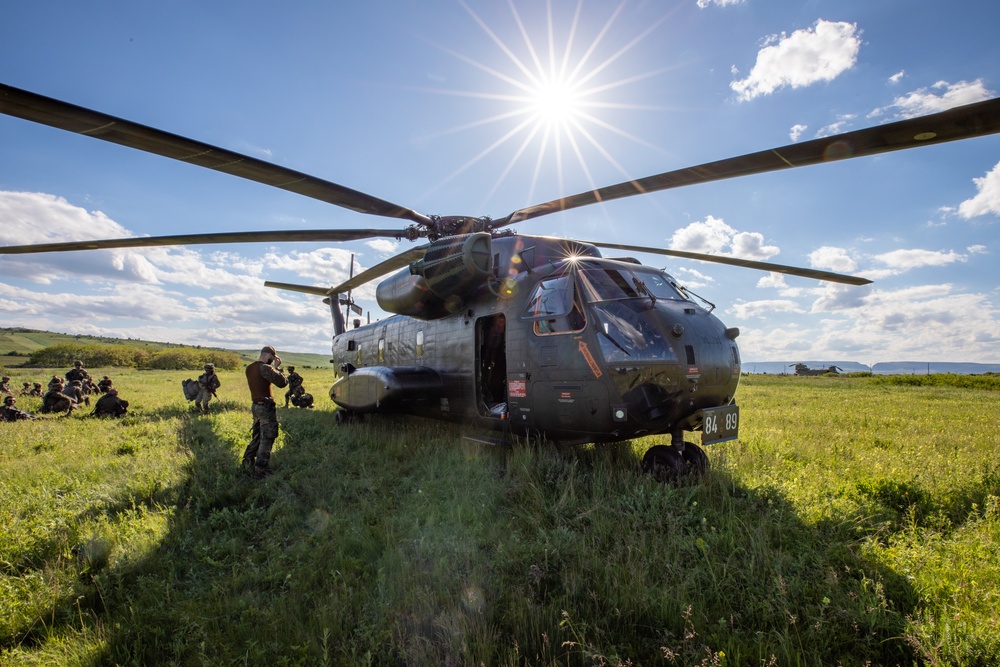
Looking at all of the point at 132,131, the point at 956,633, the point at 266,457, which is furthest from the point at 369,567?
the point at 132,131

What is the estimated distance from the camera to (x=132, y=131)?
4258mm

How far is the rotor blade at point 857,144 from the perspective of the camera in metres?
3.08

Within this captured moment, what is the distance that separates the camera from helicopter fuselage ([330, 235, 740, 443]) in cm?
495

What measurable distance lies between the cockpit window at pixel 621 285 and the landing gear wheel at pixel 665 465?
184cm

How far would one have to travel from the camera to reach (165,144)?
4492mm

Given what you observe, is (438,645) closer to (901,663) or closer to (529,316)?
(901,663)

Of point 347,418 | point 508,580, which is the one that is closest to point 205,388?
point 347,418

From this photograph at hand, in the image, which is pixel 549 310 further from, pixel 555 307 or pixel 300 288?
pixel 300 288

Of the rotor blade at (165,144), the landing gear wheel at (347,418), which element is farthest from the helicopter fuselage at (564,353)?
the landing gear wheel at (347,418)

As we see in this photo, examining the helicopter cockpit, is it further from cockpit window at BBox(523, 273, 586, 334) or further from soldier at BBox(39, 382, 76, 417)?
soldier at BBox(39, 382, 76, 417)

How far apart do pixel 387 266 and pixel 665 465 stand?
5.91 m

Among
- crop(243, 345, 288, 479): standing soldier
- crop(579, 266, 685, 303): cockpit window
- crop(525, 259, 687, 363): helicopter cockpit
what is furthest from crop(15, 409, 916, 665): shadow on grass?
crop(579, 266, 685, 303): cockpit window

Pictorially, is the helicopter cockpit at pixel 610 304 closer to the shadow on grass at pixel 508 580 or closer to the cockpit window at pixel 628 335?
the cockpit window at pixel 628 335

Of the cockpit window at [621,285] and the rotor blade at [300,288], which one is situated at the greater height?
the rotor blade at [300,288]
